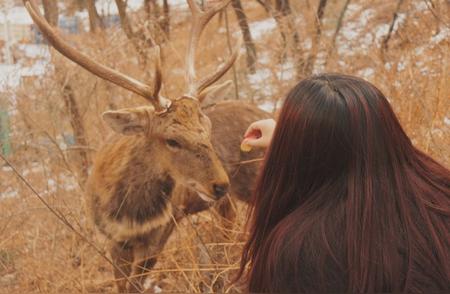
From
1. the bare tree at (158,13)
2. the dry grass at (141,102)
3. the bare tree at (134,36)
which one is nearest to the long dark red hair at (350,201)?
the dry grass at (141,102)

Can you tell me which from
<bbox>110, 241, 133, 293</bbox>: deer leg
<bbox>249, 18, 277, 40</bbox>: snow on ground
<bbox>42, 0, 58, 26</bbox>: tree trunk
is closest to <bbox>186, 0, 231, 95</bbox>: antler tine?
<bbox>110, 241, 133, 293</bbox>: deer leg

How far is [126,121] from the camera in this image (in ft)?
12.3

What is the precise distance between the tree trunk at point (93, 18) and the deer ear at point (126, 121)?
2959 mm

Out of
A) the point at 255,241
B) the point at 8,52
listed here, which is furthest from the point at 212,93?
the point at 8,52

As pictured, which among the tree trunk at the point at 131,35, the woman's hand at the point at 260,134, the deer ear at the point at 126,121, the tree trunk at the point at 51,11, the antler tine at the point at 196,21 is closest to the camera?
the woman's hand at the point at 260,134

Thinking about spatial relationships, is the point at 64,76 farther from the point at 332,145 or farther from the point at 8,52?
the point at 332,145

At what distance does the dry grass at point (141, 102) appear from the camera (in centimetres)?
397

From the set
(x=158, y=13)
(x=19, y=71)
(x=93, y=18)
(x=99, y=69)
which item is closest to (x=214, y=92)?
(x=99, y=69)

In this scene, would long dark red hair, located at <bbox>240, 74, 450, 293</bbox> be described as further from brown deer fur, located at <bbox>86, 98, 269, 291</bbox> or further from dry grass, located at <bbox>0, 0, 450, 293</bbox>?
brown deer fur, located at <bbox>86, 98, 269, 291</bbox>

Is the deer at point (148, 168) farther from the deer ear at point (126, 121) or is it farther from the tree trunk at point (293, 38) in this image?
the tree trunk at point (293, 38)

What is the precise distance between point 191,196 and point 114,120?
88 cm

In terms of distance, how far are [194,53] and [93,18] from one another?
2.42 meters

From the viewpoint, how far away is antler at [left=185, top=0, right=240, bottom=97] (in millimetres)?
4215

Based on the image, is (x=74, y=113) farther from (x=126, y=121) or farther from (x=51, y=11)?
(x=126, y=121)
